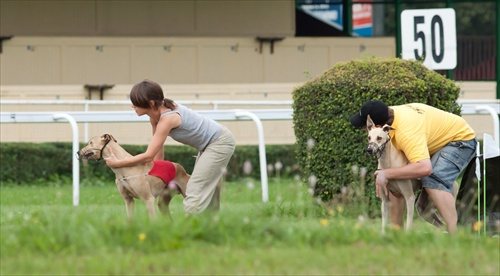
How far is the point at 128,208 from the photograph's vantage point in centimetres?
880

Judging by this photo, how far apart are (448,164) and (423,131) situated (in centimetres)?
37

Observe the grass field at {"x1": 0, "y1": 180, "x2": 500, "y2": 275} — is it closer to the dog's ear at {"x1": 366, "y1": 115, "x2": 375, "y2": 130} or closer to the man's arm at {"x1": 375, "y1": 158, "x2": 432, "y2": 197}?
the man's arm at {"x1": 375, "y1": 158, "x2": 432, "y2": 197}

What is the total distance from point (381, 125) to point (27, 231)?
2608 mm

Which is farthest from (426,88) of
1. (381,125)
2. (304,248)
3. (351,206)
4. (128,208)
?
(304,248)

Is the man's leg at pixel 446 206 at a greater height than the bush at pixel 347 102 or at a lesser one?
lesser

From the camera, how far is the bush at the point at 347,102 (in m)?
10.2

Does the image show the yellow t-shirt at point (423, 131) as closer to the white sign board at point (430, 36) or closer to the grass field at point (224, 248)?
the grass field at point (224, 248)

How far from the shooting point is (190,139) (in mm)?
8703

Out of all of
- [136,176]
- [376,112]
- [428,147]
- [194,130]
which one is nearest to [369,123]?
[376,112]

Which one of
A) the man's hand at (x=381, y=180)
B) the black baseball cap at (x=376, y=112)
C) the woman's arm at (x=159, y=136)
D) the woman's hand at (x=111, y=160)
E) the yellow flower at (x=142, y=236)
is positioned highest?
the black baseball cap at (x=376, y=112)

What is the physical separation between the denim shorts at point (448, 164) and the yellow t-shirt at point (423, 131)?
0.05 metres

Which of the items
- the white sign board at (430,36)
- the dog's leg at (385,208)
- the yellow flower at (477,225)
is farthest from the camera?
the white sign board at (430,36)

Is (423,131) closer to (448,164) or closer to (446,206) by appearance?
(448,164)

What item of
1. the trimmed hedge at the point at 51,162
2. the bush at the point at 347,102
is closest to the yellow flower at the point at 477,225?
the bush at the point at 347,102
